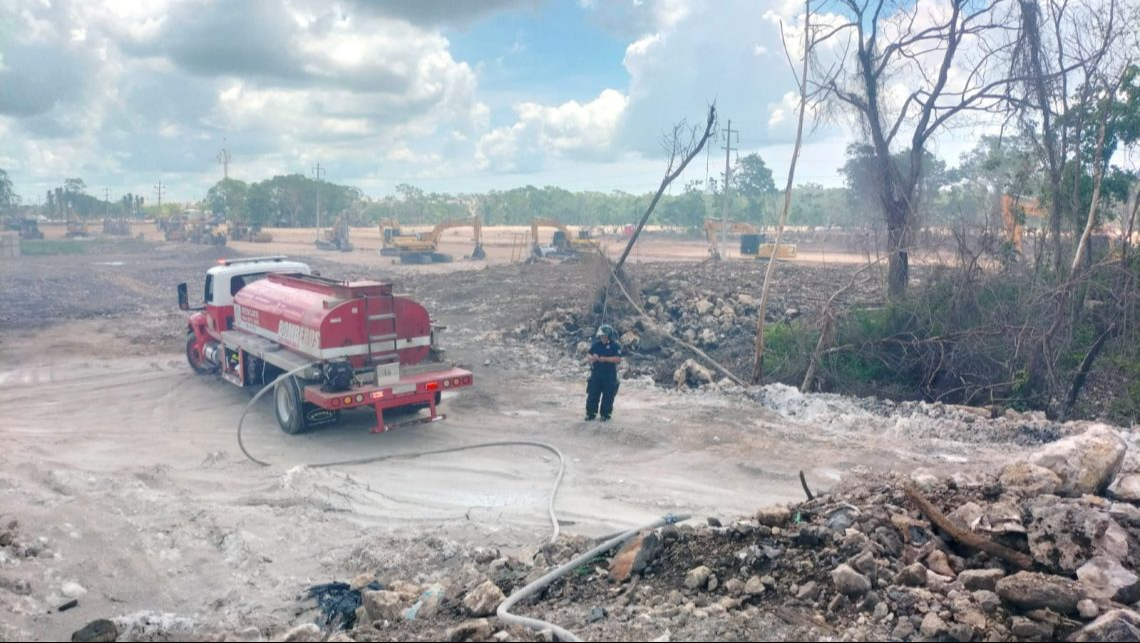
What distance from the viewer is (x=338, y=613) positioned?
6.22 m

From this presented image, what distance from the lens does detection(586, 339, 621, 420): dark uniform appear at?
12.1m

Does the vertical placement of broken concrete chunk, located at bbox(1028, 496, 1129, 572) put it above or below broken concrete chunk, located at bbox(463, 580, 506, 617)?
above

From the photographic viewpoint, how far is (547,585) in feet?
19.4

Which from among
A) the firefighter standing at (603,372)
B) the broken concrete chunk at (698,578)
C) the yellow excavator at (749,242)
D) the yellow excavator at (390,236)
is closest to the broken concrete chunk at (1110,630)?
the broken concrete chunk at (698,578)

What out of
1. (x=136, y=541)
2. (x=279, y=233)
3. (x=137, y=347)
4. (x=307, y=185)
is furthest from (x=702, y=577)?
(x=307, y=185)

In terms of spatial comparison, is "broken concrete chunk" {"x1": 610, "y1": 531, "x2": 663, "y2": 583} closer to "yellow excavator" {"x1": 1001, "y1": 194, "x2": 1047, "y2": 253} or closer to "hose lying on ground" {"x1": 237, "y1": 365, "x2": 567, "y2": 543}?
"hose lying on ground" {"x1": 237, "y1": 365, "x2": 567, "y2": 543}

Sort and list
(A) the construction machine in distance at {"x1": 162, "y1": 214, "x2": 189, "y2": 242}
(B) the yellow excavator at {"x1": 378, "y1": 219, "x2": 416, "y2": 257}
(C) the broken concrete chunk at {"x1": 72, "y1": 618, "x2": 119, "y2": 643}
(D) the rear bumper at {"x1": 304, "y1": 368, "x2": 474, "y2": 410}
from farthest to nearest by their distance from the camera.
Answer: (A) the construction machine in distance at {"x1": 162, "y1": 214, "x2": 189, "y2": 242} < (B) the yellow excavator at {"x1": 378, "y1": 219, "x2": 416, "y2": 257} < (D) the rear bumper at {"x1": 304, "y1": 368, "x2": 474, "y2": 410} < (C) the broken concrete chunk at {"x1": 72, "y1": 618, "x2": 119, "y2": 643}

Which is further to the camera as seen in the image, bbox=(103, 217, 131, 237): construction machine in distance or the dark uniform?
bbox=(103, 217, 131, 237): construction machine in distance

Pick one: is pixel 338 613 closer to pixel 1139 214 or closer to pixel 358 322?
pixel 358 322

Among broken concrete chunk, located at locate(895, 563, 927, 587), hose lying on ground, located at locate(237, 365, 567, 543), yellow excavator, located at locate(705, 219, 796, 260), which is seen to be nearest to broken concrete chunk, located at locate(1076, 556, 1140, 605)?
broken concrete chunk, located at locate(895, 563, 927, 587)

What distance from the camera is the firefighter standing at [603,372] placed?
39.5ft

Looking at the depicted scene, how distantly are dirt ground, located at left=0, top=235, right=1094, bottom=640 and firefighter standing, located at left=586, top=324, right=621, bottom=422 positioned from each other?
0.90 ft

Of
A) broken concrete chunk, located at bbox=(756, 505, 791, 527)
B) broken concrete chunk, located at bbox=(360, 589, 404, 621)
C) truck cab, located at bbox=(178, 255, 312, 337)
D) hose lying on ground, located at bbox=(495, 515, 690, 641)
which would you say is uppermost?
truck cab, located at bbox=(178, 255, 312, 337)

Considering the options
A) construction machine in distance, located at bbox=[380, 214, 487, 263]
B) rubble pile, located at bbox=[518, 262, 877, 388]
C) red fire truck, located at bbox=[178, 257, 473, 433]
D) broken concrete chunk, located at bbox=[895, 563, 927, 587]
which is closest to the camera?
broken concrete chunk, located at bbox=[895, 563, 927, 587]
